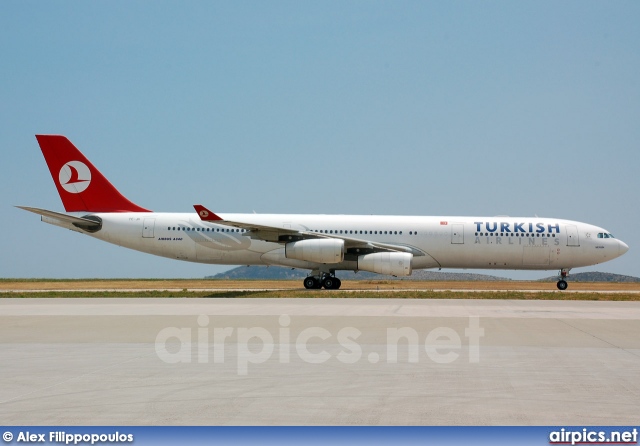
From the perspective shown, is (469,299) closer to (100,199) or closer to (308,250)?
(308,250)

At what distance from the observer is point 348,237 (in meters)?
31.5

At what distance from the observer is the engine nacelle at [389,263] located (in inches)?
1143

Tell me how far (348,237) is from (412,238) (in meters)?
2.94

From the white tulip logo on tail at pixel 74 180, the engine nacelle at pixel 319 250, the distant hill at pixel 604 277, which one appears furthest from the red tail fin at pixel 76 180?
the distant hill at pixel 604 277

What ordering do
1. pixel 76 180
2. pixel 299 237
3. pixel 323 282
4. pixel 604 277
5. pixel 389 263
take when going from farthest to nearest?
1. pixel 604 277
2. pixel 76 180
3. pixel 323 282
4. pixel 299 237
5. pixel 389 263

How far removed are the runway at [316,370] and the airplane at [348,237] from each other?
1499 centimetres

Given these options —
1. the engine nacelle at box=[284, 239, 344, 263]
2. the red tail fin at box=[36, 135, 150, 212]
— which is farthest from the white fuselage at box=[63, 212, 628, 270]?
the engine nacelle at box=[284, 239, 344, 263]

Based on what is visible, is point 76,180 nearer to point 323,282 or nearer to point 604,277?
point 323,282

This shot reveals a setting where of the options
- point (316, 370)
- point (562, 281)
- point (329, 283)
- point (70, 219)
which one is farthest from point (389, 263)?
point (316, 370)

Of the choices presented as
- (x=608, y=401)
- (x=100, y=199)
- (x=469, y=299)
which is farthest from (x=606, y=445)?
(x=100, y=199)

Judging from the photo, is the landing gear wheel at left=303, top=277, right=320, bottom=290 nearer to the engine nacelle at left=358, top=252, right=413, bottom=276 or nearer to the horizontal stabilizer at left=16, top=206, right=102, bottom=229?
the engine nacelle at left=358, top=252, right=413, bottom=276

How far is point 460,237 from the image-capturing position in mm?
31344

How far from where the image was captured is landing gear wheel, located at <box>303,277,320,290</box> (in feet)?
103

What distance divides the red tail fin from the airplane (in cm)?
5
